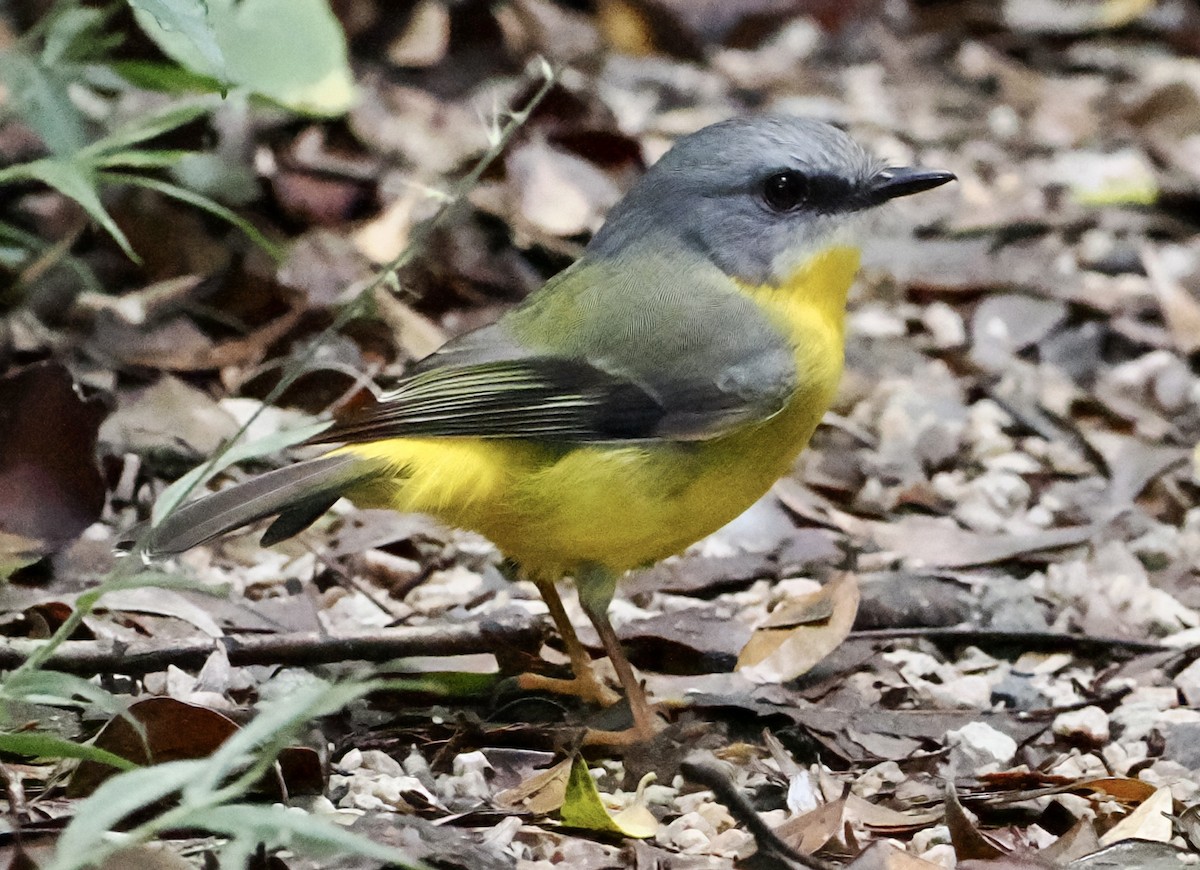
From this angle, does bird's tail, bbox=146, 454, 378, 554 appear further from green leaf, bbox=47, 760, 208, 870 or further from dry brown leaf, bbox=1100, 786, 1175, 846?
dry brown leaf, bbox=1100, 786, 1175, 846

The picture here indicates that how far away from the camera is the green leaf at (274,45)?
179 inches

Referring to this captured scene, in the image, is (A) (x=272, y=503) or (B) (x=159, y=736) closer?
(B) (x=159, y=736)

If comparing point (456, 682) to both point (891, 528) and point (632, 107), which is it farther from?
point (632, 107)

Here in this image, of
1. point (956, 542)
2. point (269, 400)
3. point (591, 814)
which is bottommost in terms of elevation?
point (956, 542)

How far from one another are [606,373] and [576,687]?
2.45ft

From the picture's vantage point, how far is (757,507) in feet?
15.3

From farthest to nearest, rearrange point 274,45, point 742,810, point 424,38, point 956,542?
point 424,38, point 274,45, point 956,542, point 742,810

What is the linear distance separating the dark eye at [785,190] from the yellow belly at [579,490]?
63 centimetres

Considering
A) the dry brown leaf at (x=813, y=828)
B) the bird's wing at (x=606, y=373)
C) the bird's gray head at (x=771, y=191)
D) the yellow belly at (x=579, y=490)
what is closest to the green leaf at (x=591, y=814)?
the dry brown leaf at (x=813, y=828)

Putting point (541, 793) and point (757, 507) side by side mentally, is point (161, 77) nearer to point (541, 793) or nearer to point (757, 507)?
point (757, 507)

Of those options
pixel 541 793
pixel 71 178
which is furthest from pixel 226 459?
pixel 71 178

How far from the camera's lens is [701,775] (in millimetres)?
2531

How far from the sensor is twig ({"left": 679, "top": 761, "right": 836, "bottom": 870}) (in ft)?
8.34

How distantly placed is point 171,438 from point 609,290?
1.38m
